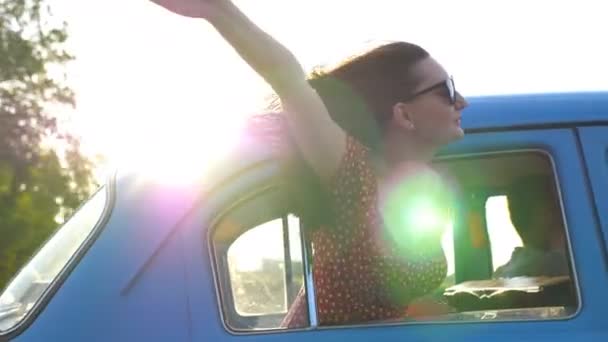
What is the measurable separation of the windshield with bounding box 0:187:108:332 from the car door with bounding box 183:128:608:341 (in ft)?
0.84

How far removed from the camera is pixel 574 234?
8.86ft

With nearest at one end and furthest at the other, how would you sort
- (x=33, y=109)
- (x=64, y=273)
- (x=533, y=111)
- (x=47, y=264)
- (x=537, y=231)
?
(x=64, y=273) → (x=47, y=264) → (x=533, y=111) → (x=537, y=231) → (x=33, y=109)

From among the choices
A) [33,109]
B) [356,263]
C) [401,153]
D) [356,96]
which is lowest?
[356,263]

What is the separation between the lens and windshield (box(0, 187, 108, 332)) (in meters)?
2.56

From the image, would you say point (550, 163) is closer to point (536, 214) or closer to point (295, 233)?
point (536, 214)

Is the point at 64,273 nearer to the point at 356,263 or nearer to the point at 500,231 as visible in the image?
the point at 356,263

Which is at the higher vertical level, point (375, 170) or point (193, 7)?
point (193, 7)

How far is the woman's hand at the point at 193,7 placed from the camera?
7.34 feet

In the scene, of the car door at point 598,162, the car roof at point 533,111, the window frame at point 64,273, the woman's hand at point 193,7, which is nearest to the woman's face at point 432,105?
the car roof at point 533,111

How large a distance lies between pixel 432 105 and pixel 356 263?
0.40 metres

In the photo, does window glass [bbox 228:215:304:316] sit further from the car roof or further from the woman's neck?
the car roof

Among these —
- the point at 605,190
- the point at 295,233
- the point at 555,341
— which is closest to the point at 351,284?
the point at 295,233

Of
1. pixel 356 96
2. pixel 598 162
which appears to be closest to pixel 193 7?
pixel 356 96

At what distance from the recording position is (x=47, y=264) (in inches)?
105
